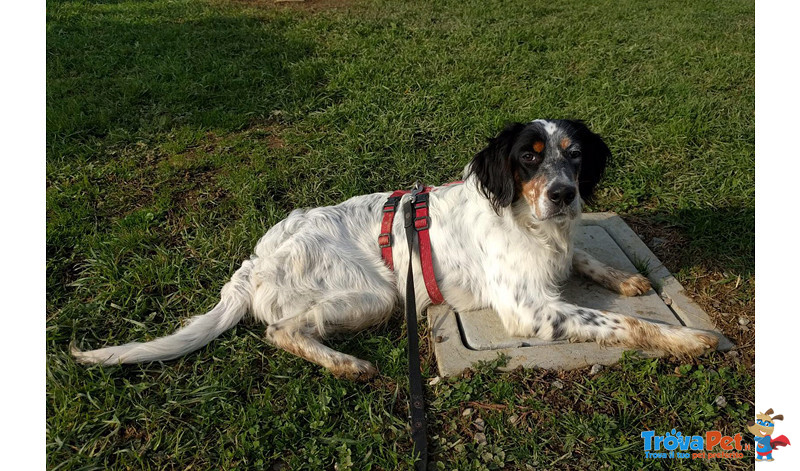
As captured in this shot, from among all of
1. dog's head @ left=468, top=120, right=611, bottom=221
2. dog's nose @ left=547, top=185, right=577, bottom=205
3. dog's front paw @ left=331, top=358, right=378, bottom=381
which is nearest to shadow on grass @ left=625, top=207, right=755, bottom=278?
dog's head @ left=468, top=120, right=611, bottom=221

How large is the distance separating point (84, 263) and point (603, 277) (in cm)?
349

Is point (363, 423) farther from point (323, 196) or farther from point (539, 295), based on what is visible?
point (323, 196)

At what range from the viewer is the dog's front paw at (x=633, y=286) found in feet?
10.0

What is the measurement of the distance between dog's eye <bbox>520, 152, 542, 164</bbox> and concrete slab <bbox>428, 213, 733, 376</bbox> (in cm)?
93

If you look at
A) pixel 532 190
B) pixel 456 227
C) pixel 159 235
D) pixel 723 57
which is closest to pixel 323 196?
pixel 159 235

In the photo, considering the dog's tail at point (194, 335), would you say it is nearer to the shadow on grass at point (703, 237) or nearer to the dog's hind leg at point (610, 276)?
the dog's hind leg at point (610, 276)

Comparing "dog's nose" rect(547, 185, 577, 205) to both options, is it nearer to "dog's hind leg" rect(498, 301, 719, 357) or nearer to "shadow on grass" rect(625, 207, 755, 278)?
"dog's hind leg" rect(498, 301, 719, 357)

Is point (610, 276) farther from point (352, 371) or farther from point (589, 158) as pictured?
point (352, 371)

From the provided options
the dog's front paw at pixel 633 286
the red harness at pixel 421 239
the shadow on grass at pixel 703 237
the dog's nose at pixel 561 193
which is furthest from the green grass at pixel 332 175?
the dog's nose at pixel 561 193

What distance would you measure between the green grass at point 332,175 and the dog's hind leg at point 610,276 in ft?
1.53

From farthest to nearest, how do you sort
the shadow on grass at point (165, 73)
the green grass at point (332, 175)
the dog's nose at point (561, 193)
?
the shadow on grass at point (165, 73)
the dog's nose at point (561, 193)
the green grass at point (332, 175)

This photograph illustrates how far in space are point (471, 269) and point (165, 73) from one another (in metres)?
5.06

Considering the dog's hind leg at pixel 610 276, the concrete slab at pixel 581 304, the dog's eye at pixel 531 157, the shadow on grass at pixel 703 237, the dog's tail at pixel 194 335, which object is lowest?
the dog's tail at pixel 194 335

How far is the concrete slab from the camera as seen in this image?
8.86 feet
